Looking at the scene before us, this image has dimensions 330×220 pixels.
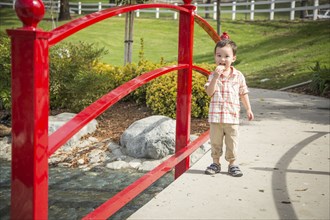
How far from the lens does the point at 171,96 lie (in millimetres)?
7656

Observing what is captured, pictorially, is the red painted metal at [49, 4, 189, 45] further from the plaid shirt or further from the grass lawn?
the grass lawn

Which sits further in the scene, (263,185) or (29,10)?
(263,185)

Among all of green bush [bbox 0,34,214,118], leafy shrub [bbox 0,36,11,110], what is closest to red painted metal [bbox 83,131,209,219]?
green bush [bbox 0,34,214,118]

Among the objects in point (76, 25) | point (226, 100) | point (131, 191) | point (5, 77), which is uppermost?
point (76, 25)

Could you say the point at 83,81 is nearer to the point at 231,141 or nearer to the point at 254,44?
the point at 231,141

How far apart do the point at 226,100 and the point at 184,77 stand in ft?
1.72

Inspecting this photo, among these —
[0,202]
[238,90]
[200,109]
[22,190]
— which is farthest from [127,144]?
[22,190]

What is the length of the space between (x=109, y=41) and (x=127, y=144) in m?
18.8

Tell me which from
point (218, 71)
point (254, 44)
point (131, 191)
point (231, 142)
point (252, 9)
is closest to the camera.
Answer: point (131, 191)

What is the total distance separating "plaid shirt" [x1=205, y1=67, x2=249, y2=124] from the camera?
3.91 metres

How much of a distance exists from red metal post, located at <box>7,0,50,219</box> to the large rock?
4689mm

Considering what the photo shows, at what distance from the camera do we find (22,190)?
1.88 meters

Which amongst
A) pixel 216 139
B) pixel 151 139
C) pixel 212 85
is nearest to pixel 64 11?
pixel 151 139

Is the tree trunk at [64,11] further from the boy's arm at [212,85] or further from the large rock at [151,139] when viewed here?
the boy's arm at [212,85]
